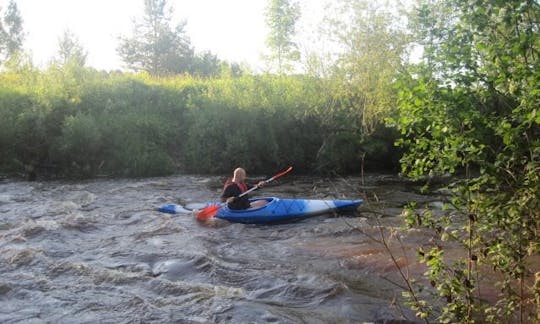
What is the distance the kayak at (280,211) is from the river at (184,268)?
0.53ft

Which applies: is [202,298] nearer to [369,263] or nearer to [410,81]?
[369,263]

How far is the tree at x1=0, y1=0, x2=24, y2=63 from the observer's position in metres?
39.0

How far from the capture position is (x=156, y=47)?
42.4 metres

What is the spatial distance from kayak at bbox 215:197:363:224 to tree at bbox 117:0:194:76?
3404cm

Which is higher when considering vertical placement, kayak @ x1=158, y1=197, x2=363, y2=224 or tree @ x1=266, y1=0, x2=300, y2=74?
tree @ x1=266, y1=0, x2=300, y2=74

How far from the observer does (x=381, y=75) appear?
→ 1491 cm

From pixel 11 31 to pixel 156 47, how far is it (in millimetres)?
11826

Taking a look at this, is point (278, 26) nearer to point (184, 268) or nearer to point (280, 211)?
point (280, 211)

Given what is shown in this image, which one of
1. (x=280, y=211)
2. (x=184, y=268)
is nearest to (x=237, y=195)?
(x=280, y=211)

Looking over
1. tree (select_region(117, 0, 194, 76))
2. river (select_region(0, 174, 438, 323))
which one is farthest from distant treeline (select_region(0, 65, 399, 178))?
tree (select_region(117, 0, 194, 76))

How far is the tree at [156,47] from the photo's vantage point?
138 ft

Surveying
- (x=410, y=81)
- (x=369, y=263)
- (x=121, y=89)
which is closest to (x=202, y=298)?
(x=369, y=263)

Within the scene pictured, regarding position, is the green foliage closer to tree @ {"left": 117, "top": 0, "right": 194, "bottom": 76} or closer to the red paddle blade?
the red paddle blade

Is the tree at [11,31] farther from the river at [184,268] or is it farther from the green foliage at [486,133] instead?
the green foliage at [486,133]
